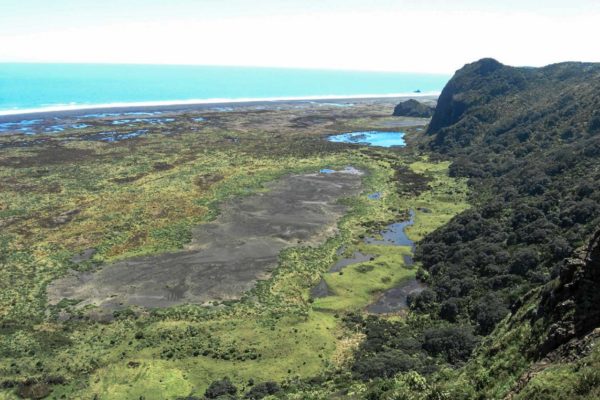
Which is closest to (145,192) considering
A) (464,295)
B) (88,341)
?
(88,341)

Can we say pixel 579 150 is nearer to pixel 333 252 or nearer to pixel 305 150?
pixel 333 252

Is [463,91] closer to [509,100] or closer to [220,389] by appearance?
[509,100]

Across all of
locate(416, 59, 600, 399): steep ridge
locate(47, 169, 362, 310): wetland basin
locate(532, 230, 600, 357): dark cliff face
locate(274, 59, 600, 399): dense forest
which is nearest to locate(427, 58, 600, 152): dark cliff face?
locate(416, 59, 600, 399): steep ridge

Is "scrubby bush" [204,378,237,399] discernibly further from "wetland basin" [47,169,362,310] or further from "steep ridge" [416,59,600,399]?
"steep ridge" [416,59,600,399]

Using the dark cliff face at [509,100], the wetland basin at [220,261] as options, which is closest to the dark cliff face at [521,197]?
the dark cliff face at [509,100]

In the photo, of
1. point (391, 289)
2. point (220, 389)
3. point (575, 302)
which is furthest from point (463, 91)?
point (575, 302)

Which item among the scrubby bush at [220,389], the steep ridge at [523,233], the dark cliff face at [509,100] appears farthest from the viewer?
the dark cliff face at [509,100]

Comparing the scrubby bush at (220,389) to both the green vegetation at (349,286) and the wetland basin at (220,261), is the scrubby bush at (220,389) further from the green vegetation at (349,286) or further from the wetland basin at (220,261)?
the wetland basin at (220,261)
